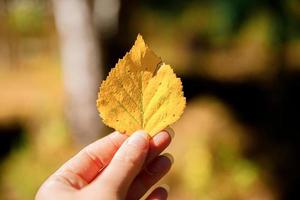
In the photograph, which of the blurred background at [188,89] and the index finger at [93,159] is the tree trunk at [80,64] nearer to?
the blurred background at [188,89]

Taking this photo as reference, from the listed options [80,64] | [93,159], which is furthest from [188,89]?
[93,159]

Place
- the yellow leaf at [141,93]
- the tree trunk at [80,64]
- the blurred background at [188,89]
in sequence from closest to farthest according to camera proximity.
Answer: the yellow leaf at [141,93], the tree trunk at [80,64], the blurred background at [188,89]

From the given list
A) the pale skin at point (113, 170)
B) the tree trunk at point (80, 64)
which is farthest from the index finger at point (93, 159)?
the tree trunk at point (80, 64)

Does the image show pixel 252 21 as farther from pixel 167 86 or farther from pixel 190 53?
pixel 167 86

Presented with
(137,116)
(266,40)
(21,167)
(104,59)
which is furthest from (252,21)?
(137,116)

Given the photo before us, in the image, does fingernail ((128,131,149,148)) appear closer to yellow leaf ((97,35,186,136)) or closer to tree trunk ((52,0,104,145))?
yellow leaf ((97,35,186,136))

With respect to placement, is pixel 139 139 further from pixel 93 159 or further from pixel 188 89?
pixel 188 89
